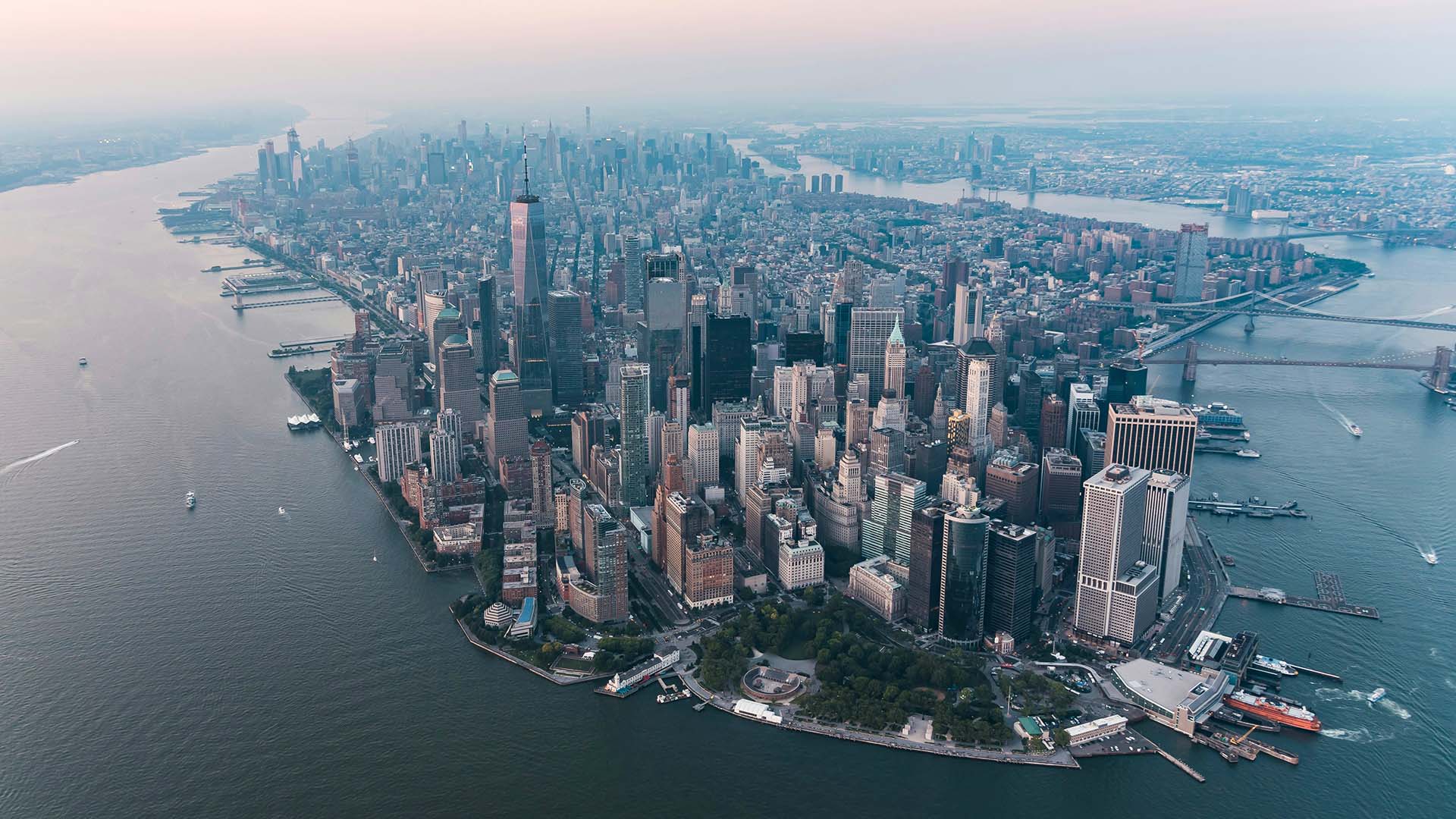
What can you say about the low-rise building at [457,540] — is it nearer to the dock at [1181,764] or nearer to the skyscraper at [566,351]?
the skyscraper at [566,351]

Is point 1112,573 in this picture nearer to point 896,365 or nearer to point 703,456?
point 703,456

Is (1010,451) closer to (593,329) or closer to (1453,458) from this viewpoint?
(1453,458)

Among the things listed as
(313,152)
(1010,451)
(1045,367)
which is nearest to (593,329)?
(1045,367)

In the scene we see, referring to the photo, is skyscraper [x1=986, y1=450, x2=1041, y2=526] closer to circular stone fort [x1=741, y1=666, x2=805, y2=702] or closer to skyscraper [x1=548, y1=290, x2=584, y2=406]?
circular stone fort [x1=741, y1=666, x2=805, y2=702]

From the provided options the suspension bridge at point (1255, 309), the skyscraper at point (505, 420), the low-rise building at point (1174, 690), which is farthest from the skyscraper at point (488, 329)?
the suspension bridge at point (1255, 309)

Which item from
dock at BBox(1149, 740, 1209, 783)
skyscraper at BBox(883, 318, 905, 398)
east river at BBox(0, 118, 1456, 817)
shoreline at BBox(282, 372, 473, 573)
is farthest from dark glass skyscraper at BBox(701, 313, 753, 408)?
dock at BBox(1149, 740, 1209, 783)

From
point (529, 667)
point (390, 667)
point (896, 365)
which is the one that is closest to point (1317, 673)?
point (529, 667)
